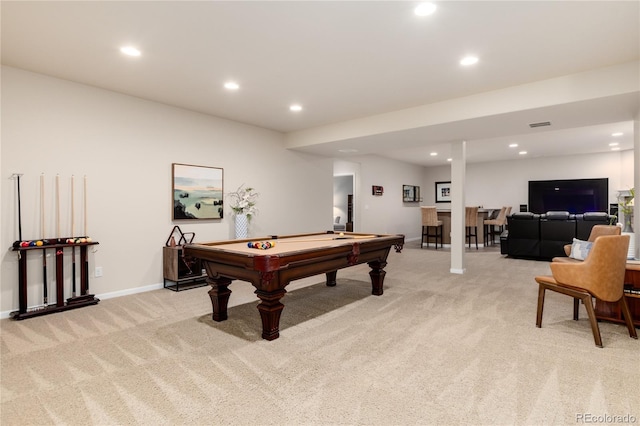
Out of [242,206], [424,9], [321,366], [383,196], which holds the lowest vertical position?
[321,366]

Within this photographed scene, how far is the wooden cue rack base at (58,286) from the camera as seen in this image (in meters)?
3.45

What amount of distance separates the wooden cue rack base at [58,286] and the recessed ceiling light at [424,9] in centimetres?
399

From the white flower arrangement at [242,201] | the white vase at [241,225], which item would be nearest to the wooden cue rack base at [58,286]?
the white vase at [241,225]

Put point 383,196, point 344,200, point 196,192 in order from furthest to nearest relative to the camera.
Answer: point 344,200
point 383,196
point 196,192

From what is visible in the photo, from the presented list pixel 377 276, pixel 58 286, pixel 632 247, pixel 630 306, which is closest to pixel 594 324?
pixel 630 306

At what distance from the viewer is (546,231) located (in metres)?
6.83

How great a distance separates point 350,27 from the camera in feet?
9.06

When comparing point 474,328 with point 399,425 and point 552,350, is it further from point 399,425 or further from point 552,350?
point 399,425

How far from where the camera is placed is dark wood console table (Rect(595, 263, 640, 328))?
10.0ft

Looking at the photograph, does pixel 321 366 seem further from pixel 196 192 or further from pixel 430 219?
pixel 430 219

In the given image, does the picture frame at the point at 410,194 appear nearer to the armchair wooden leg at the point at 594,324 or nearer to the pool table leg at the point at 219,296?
the armchair wooden leg at the point at 594,324

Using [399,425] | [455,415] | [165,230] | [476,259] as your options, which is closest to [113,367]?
[399,425]

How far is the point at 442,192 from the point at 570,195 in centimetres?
363

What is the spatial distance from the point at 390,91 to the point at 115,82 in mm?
3284
